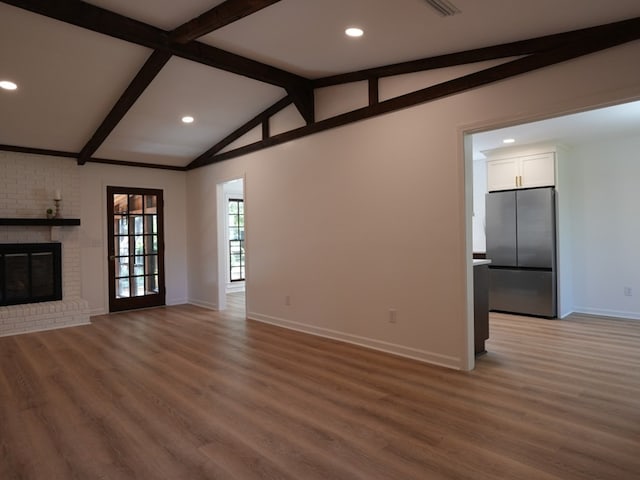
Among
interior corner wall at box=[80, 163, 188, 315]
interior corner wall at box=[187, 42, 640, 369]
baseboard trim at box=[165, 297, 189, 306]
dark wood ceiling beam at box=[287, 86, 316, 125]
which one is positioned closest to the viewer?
interior corner wall at box=[187, 42, 640, 369]

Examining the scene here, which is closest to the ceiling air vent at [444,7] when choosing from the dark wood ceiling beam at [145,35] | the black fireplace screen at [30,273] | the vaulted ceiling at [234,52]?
the vaulted ceiling at [234,52]

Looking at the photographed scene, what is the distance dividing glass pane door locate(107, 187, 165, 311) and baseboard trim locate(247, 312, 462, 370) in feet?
8.60

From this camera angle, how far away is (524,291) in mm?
5809

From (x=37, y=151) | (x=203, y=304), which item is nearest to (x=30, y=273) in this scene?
(x=37, y=151)

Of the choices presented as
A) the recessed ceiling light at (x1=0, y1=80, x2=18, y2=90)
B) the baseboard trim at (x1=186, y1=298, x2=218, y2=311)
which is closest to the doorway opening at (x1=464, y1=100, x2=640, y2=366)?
the baseboard trim at (x1=186, y1=298, x2=218, y2=311)

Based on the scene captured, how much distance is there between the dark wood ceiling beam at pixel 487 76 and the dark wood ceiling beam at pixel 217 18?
66.3 inches

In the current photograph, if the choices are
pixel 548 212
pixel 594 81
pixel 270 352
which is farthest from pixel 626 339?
pixel 270 352

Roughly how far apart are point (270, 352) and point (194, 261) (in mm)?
3697

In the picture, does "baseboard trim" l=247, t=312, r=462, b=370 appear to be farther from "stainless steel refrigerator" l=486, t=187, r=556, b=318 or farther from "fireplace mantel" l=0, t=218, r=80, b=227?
"fireplace mantel" l=0, t=218, r=80, b=227

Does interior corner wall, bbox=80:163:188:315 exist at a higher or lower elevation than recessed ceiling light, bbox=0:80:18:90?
lower

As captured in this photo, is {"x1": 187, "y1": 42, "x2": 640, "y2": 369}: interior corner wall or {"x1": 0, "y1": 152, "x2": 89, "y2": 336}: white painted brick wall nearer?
{"x1": 187, "y1": 42, "x2": 640, "y2": 369}: interior corner wall

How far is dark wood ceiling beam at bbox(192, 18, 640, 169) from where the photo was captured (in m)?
2.77

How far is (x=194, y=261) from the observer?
7398 mm

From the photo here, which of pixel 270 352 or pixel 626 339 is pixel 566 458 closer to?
pixel 270 352
